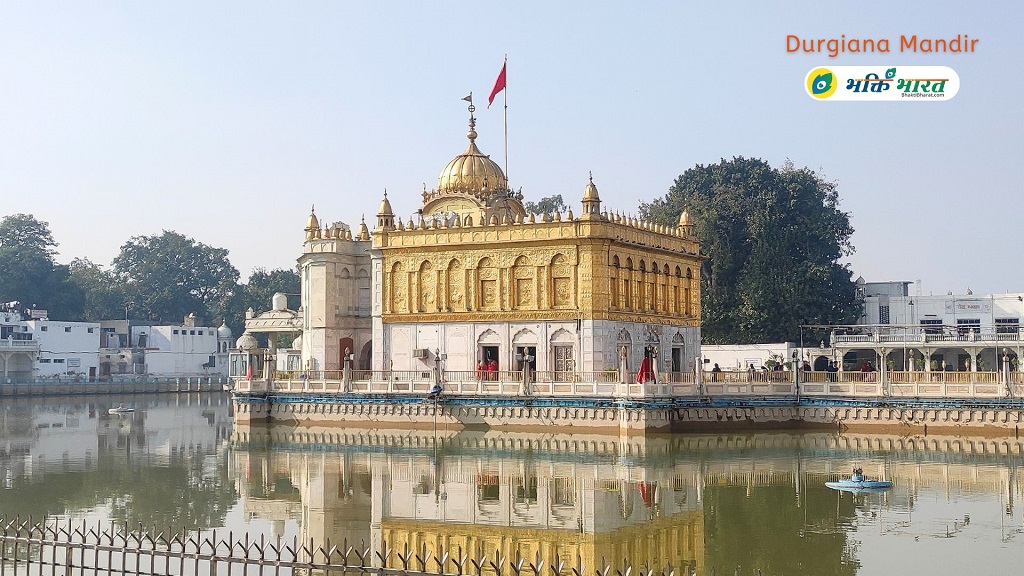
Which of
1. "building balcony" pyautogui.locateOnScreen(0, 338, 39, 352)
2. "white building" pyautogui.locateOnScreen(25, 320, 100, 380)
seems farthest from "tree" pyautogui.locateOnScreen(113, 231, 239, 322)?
"building balcony" pyautogui.locateOnScreen(0, 338, 39, 352)

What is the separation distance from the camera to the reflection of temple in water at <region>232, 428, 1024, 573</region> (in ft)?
66.7

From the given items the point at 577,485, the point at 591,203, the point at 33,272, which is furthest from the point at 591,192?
the point at 33,272

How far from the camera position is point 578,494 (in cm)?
2545

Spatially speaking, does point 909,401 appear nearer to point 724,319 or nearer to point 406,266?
point 406,266

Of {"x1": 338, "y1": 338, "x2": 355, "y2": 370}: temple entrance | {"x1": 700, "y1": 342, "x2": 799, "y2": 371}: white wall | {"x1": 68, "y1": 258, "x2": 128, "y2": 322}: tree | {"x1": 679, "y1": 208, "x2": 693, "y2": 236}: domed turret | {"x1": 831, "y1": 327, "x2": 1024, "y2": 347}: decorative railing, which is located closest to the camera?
{"x1": 338, "y1": 338, "x2": 355, "y2": 370}: temple entrance

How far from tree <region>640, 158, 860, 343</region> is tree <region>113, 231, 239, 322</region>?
57657 millimetres

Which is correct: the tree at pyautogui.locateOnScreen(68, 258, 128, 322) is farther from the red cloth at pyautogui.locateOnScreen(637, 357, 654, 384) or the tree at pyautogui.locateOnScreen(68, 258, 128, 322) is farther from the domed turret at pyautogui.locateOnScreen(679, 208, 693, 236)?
the red cloth at pyautogui.locateOnScreen(637, 357, 654, 384)

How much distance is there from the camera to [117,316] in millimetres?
109375

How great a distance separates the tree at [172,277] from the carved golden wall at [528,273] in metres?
67.5

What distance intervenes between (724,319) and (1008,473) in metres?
36.6

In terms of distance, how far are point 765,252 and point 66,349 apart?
52.9 metres

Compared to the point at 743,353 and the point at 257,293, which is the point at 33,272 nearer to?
the point at 257,293

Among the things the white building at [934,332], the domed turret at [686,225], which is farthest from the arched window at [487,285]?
the white building at [934,332]

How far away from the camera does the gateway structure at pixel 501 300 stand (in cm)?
4322
